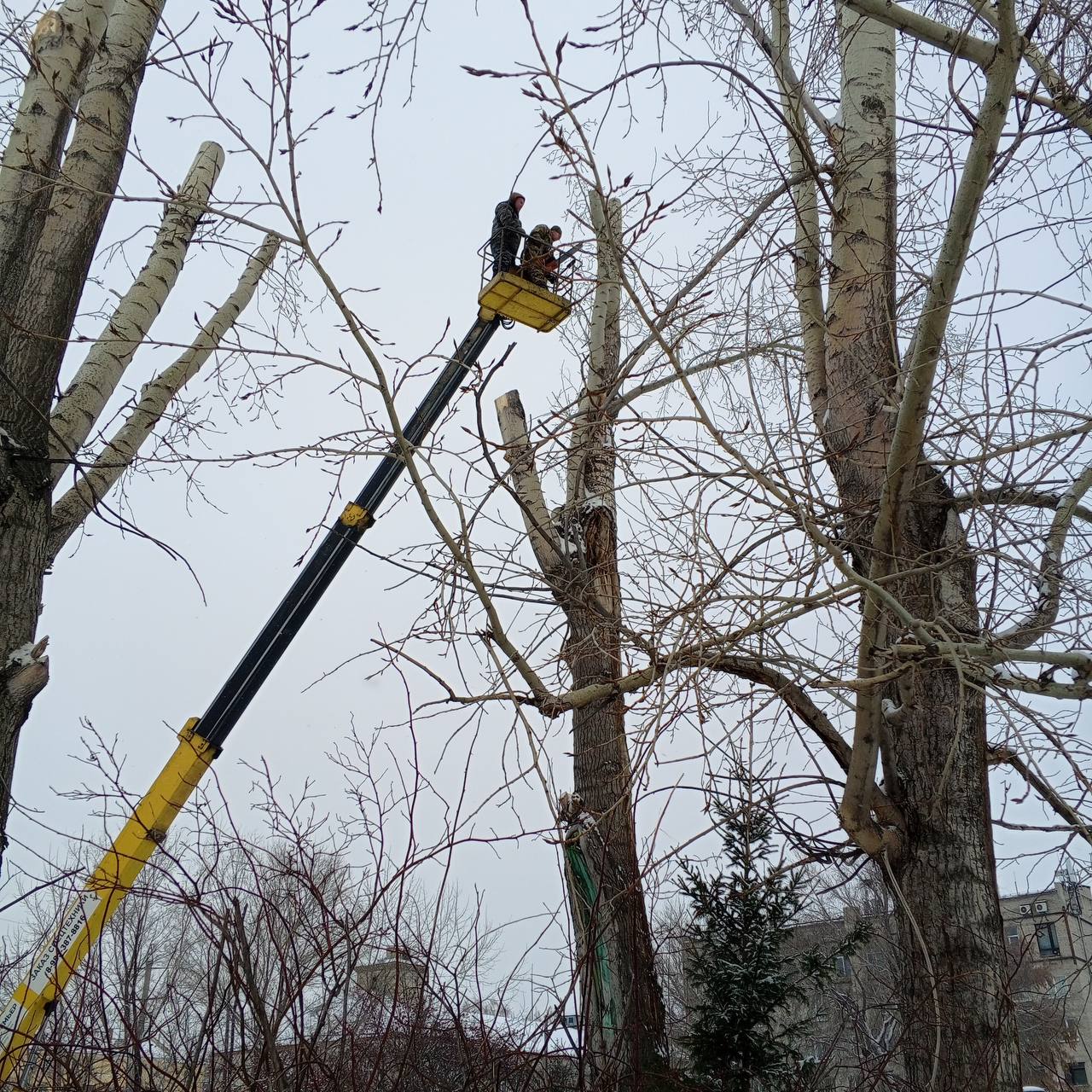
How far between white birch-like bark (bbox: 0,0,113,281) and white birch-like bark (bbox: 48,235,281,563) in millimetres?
744

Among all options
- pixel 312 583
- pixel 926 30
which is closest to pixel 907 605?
→ pixel 926 30

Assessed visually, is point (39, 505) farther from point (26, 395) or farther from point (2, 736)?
point (2, 736)

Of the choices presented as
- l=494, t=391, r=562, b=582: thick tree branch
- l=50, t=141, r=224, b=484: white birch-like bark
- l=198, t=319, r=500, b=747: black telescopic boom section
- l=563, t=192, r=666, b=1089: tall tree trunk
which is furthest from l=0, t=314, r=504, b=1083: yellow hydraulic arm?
l=50, t=141, r=224, b=484: white birch-like bark

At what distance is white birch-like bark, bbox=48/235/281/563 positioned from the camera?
3920 mm

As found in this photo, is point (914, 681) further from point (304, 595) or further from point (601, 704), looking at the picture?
point (304, 595)

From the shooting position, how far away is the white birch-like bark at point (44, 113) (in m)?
3.47

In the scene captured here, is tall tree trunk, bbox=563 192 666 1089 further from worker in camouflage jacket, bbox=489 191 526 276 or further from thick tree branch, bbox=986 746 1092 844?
thick tree branch, bbox=986 746 1092 844

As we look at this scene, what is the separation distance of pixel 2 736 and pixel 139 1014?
1009 mm

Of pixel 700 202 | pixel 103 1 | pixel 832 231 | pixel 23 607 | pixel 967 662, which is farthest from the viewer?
pixel 700 202

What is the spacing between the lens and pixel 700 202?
4.98 meters

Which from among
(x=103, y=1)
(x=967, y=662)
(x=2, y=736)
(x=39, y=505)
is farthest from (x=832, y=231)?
(x=2, y=736)

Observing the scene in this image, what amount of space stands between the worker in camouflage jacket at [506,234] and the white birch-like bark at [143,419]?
1.47 metres

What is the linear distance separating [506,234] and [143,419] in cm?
292

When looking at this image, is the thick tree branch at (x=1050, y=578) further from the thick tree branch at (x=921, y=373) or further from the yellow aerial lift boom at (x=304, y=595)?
the yellow aerial lift boom at (x=304, y=595)
